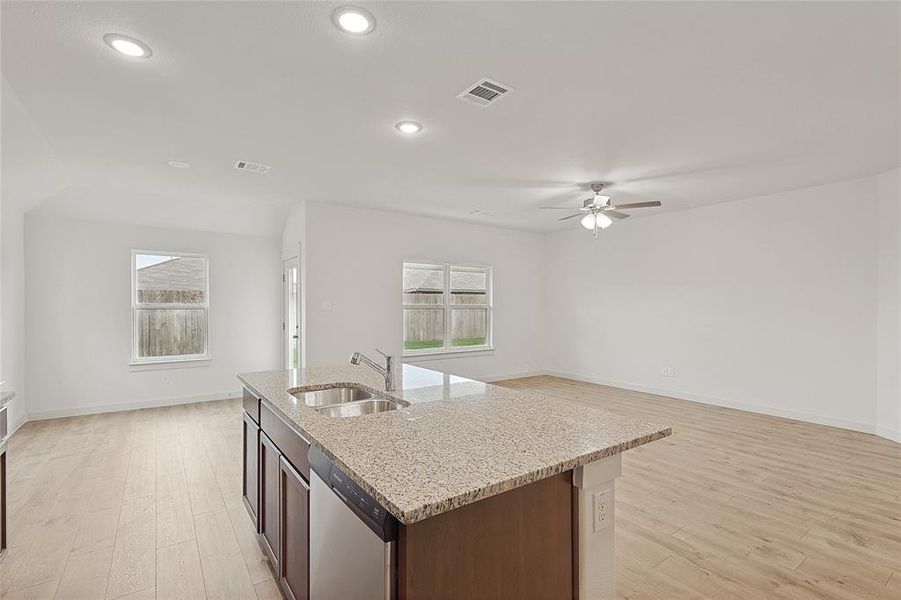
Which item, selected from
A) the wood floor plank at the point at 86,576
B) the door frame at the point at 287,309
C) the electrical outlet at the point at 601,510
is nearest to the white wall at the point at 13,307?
the door frame at the point at 287,309

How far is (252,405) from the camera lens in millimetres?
2434

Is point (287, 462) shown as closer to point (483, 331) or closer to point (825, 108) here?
point (825, 108)

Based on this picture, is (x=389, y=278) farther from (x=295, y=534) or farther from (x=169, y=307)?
(x=295, y=534)

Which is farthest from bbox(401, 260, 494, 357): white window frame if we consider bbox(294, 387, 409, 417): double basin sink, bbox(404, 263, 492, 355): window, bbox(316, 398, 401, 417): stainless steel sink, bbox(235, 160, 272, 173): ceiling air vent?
bbox(316, 398, 401, 417): stainless steel sink

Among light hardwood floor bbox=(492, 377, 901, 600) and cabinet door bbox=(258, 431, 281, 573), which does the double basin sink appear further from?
light hardwood floor bbox=(492, 377, 901, 600)

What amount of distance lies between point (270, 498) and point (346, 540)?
3.35 feet

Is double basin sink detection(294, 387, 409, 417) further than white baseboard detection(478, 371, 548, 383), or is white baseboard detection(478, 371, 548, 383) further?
white baseboard detection(478, 371, 548, 383)

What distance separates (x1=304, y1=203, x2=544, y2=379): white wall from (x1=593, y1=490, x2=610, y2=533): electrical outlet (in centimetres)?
434

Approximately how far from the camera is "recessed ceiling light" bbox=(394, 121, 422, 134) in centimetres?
304

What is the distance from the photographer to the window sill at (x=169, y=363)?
548cm

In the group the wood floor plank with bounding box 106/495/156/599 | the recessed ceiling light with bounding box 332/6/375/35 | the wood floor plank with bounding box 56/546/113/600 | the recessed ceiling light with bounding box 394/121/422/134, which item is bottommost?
the wood floor plank with bounding box 106/495/156/599

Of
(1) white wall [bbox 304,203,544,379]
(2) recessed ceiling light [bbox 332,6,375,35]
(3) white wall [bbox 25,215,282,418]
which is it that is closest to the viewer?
(2) recessed ceiling light [bbox 332,6,375,35]

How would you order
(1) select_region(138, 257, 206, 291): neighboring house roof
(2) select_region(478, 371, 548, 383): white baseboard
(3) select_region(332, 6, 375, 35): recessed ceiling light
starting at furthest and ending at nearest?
(2) select_region(478, 371, 548, 383): white baseboard
(1) select_region(138, 257, 206, 291): neighboring house roof
(3) select_region(332, 6, 375, 35): recessed ceiling light

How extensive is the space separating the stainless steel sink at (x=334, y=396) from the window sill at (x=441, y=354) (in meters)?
3.71
